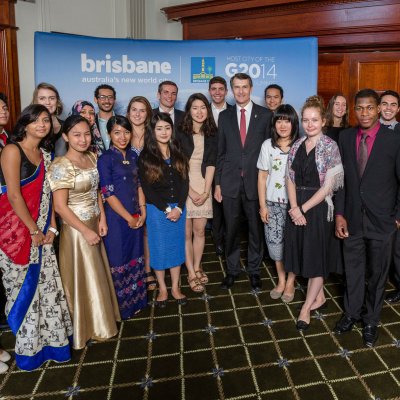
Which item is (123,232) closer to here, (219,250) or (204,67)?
(219,250)

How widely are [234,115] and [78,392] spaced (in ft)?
7.66

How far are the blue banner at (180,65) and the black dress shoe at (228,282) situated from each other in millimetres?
2128

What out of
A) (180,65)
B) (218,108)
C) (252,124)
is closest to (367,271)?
(252,124)

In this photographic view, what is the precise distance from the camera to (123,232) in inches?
120

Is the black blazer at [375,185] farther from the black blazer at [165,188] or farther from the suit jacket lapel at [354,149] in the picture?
the black blazer at [165,188]

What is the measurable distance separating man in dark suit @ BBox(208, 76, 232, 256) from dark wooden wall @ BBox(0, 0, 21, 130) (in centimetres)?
231

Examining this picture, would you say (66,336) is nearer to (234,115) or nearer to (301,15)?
(234,115)

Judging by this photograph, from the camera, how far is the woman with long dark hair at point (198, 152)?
3.43 meters

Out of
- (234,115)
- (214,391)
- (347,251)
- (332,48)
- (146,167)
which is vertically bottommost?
(214,391)

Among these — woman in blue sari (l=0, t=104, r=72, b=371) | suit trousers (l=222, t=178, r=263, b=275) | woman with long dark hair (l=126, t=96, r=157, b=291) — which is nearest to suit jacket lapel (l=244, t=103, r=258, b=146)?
suit trousers (l=222, t=178, r=263, b=275)

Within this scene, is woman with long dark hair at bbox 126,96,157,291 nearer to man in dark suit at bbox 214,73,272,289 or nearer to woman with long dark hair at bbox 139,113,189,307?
woman with long dark hair at bbox 139,113,189,307

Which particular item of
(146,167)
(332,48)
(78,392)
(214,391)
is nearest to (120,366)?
(78,392)

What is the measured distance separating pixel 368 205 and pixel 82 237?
1.84m

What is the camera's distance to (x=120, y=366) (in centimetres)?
266
